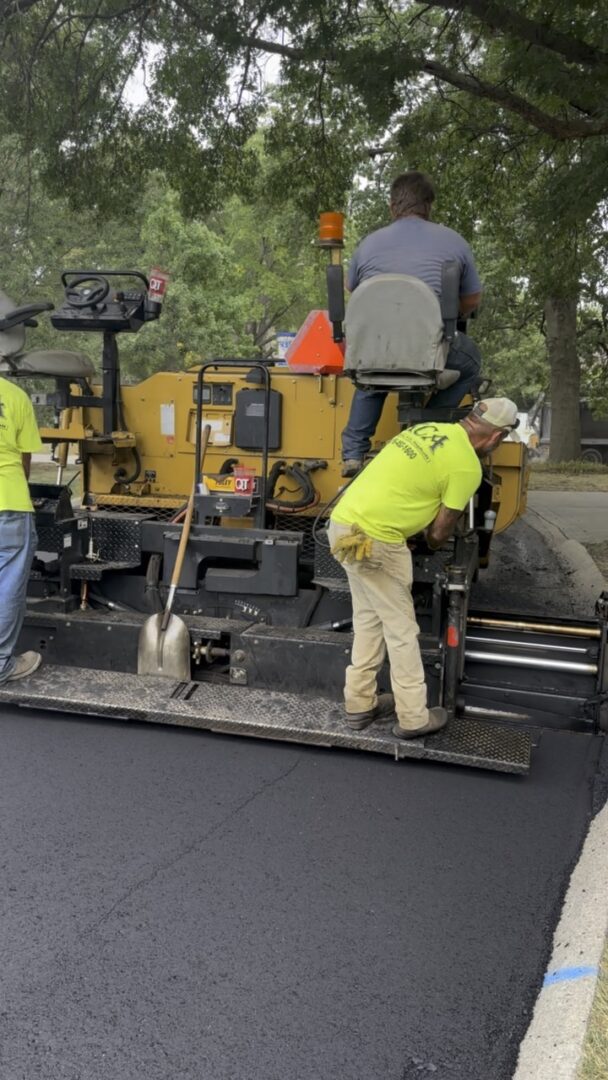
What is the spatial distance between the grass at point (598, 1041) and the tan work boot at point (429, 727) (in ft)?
5.85

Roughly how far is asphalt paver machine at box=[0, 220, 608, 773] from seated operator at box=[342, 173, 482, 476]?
0.69 ft

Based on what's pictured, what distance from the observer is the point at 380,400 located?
4969mm

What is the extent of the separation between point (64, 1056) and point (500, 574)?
6975 mm

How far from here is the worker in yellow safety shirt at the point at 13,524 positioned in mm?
5105

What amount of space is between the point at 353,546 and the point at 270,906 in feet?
5.75

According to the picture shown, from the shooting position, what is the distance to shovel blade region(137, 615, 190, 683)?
517 centimetres

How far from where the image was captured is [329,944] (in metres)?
3.05

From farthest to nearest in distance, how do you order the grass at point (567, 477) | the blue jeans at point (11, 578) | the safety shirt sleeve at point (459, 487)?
the grass at point (567, 477)
the blue jeans at point (11, 578)
the safety shirt sleeve at point (459, 487)

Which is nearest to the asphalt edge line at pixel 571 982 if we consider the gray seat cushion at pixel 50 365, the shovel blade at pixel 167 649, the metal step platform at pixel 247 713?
the metal step platform at pixel 247 713

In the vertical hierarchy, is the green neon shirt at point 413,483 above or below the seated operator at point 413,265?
below

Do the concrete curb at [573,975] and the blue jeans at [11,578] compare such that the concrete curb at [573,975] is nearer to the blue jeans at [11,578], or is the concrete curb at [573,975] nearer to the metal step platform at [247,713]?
the metal step platform at [247,713]

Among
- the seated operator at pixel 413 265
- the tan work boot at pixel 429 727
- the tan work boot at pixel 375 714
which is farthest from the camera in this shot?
the seated operator at pixel 413 265

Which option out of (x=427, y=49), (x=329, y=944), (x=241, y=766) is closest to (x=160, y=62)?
(x=427, y=49)

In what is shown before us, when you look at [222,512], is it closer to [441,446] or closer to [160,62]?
[441,446]
